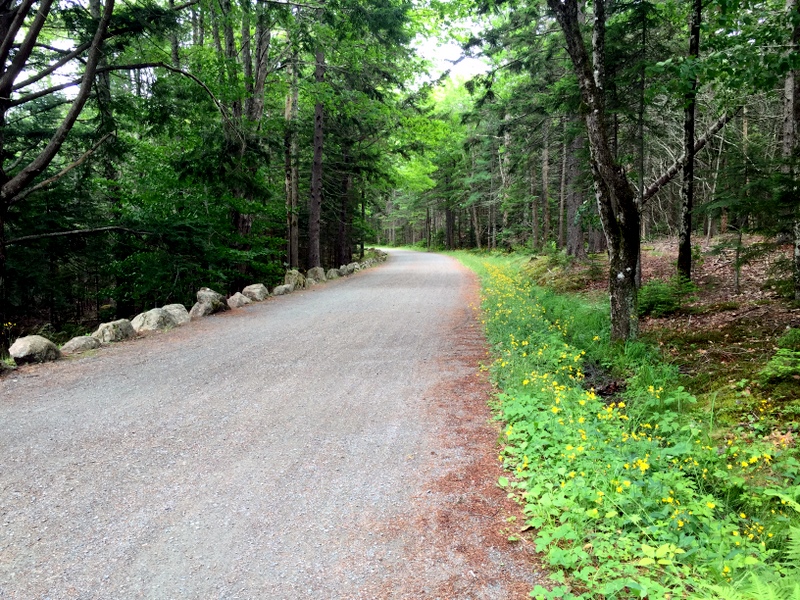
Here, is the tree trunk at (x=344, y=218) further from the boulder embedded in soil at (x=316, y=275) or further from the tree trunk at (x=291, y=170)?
the boulder embedded in soil at (x=316, y=275)

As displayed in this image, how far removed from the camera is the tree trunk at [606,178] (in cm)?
606

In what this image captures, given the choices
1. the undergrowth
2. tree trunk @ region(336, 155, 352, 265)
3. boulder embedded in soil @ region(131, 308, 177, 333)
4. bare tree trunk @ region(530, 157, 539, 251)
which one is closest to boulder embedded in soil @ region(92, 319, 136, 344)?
boulder embedded in soil @ region(131, 308, 177, 333)

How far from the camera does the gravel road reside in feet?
8.18

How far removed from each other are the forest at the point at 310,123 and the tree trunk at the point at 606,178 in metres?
0.02

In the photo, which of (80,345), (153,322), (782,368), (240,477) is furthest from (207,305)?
(782,368)

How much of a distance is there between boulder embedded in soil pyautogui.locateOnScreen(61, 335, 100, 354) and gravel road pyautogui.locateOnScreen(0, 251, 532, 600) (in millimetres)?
427

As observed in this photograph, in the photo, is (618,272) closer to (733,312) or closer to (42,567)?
(733,312)

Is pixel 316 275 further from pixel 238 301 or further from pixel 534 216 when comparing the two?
pixel 534 216

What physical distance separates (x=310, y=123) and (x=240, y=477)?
17.8 meters

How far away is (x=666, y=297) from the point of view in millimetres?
8102

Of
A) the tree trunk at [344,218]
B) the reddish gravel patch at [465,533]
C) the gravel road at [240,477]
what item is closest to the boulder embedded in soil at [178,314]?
the gravel road at [240,477]

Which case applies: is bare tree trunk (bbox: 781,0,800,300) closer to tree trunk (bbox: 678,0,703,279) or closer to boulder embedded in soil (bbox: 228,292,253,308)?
tree trunk (bbox: 678,0,703,279)

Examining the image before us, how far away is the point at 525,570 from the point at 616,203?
5.15 meters

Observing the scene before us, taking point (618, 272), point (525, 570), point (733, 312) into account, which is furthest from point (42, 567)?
point (733, 312)
